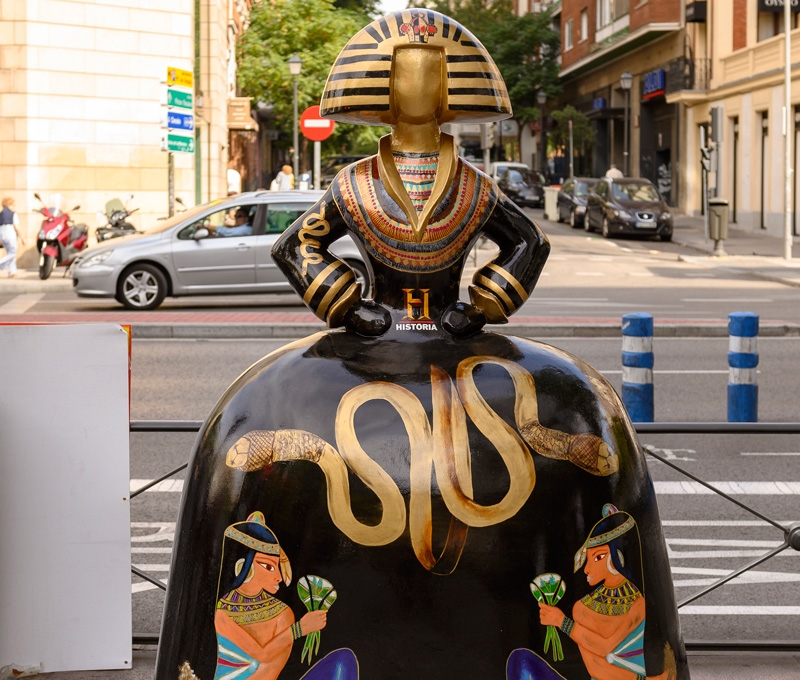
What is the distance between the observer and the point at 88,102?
22703 mm

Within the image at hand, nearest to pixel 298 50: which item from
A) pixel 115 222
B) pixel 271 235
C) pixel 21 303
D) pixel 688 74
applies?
pixel 115 222

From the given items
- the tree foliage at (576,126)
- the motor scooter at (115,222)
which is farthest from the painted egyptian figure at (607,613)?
the tree foliage at (576,126)

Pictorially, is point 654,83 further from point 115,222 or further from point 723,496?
point 723,496

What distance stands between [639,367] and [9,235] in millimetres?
14831

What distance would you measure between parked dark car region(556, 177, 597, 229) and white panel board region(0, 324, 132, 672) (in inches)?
1239

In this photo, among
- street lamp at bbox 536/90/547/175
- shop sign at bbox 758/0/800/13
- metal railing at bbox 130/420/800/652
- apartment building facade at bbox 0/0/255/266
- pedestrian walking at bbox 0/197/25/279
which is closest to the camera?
metal railing at bbox 130/420/800/652

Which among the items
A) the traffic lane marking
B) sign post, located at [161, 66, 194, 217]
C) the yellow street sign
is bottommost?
the traffic lane marking

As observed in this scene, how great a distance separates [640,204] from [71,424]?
28346mm

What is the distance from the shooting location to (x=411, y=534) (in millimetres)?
2436

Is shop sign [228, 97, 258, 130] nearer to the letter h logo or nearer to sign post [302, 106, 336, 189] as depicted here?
sign post [302, 106, 336, 189]

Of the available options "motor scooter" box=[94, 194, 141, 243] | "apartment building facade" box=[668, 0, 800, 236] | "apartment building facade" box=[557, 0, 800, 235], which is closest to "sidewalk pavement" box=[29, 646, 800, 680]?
"motor scooter" box=[94, 194, 141, 243]

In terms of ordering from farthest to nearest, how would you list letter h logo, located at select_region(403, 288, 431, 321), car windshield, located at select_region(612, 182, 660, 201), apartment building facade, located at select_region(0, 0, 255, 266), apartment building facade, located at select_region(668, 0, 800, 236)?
car windshield, located at select_region(612, 182, 660, 201) < apartment building facade, located at select_region(668, 0, 800, 236) < apartment building facade, located at select_region(0, 0, 255, 266) < letter h logo, located at select_region(403, 288, 431, 321)

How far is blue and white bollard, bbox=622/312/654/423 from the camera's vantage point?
788 centimetres

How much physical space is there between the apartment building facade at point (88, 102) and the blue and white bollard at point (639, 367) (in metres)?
15.4
